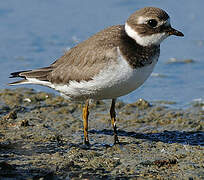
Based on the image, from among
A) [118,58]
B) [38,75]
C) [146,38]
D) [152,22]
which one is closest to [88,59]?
[118,58]

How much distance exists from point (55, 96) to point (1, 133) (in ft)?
7.29

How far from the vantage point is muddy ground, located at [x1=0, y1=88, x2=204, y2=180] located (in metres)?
5.53

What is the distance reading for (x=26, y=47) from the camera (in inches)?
440

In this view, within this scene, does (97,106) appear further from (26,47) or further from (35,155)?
(26,47)

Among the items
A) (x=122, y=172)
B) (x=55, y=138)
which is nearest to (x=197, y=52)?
(x=55, y=138)

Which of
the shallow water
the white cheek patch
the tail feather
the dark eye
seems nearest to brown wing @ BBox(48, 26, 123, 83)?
the tail feather

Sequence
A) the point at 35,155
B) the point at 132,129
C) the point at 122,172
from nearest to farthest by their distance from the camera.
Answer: the point at 122,172
the point at 35,155
the point at 132,129

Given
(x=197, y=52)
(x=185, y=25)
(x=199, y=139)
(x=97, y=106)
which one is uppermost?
(x=185, y=25)

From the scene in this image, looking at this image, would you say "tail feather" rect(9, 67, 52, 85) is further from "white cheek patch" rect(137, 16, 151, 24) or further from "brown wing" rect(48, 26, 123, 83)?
"white cheek patch" rect(137, 16, 151, 24)

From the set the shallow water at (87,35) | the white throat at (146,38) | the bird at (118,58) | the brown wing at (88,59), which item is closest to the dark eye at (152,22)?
the bird at (118,58)

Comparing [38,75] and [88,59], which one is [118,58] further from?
[38,75]

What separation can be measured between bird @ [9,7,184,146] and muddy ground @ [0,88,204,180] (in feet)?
1.53

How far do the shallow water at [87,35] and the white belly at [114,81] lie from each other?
8.79ft

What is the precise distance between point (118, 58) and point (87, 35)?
5828 millimetres
